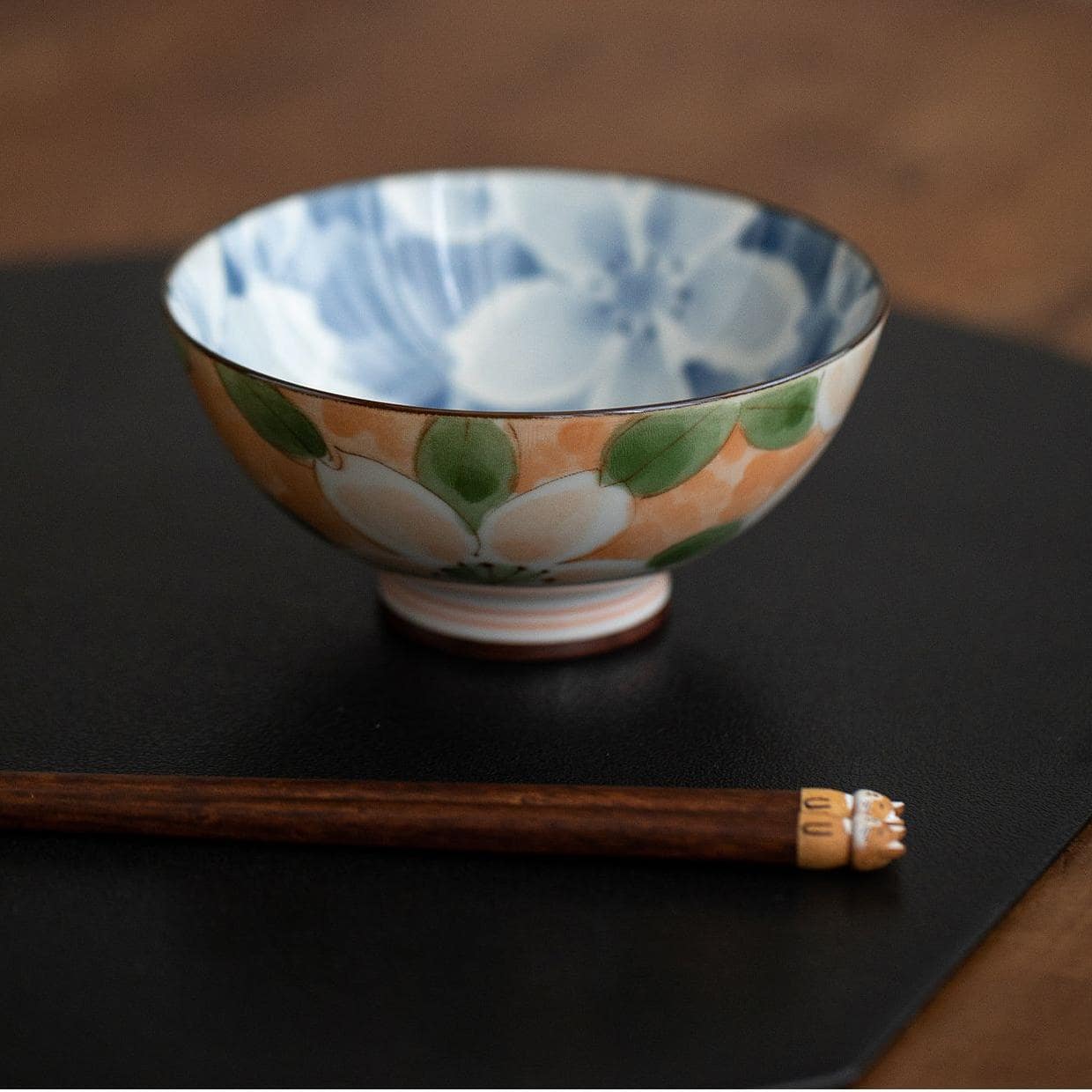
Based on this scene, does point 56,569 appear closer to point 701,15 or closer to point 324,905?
point 324,905

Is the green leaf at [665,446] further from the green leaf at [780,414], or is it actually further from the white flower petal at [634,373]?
the white flower petal at [634,373]

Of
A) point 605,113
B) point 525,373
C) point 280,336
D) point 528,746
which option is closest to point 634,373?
point 525,373

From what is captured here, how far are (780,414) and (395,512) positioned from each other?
12 cm

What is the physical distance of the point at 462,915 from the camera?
44 centimetres

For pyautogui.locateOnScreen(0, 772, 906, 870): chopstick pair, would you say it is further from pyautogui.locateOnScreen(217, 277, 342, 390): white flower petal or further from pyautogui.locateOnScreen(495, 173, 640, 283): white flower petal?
pyautogui.locateOnScreen(495, 173, 640, 283): white flower petal

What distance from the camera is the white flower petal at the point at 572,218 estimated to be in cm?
72

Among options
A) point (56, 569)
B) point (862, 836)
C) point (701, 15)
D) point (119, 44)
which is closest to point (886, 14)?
point (701, 15)

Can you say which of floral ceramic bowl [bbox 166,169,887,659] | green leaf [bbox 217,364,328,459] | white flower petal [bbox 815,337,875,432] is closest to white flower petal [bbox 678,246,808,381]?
floral ceramic bowl [bbox 166,169,887,659]

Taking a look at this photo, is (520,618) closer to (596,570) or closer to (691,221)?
(596,570)

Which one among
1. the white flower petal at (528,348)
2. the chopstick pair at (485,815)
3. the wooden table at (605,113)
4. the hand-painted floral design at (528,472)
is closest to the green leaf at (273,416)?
the hand-painted floral design at (528,472)

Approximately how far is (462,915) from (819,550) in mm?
259

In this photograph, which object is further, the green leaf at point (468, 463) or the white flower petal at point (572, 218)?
the white flower petal at point (572, 218)

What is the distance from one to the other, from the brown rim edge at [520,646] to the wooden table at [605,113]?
17.1 inches

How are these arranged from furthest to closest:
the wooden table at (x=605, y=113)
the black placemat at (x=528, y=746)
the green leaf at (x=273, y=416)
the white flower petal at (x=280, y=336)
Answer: the wooden table at (x=605, y=113)
the white flower petal at (x=280, y=336)
the green leaf at (x=273, y=416)
the black placemat at (x=528, y=746)
